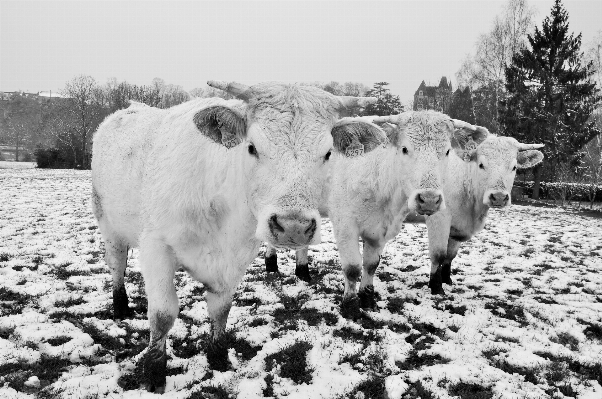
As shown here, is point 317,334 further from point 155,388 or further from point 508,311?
point 508,311

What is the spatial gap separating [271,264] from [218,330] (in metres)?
2.97

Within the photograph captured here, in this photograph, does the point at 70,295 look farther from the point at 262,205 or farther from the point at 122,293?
the point at 262,205

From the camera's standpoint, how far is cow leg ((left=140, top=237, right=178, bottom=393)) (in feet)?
10.1

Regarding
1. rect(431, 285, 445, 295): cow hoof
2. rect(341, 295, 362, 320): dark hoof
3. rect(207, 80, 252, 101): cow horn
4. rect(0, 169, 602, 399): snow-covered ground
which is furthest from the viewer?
rect(431, 285, 445, 295): cow hoof

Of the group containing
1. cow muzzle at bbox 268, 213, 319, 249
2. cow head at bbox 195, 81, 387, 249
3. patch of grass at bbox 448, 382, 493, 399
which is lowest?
patch of grass at bbox 448, 382, 493, 399

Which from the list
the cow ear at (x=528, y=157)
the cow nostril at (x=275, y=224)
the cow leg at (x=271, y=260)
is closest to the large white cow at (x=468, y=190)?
the cow ear at (x=528, y=157)

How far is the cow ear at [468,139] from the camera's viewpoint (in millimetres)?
5914

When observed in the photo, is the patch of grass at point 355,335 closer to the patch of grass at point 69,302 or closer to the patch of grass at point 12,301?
the patch of grass at point 69,302

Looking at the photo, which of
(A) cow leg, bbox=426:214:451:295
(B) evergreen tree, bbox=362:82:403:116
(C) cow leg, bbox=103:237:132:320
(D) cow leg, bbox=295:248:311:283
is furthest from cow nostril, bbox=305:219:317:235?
(B) evergreen tree, bbox=362:82:403:116

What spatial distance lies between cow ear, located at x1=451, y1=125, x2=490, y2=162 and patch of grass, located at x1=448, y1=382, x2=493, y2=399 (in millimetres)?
3556

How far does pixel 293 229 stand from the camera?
83.7 inches

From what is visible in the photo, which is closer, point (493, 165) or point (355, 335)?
point (355, 335)

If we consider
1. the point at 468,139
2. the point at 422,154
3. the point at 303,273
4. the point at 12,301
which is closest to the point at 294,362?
the point at 303,273

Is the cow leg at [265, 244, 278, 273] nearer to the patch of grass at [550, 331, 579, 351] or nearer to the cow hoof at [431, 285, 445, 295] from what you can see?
the cow hoof at [431, 285, 445, 295]
